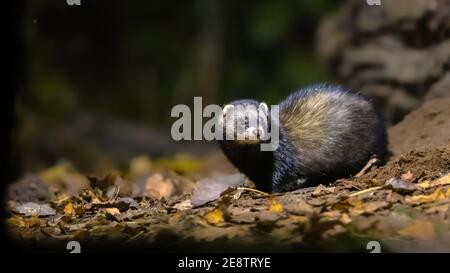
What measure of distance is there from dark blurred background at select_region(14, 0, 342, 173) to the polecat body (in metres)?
7.27

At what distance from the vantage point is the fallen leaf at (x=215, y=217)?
5.49 m

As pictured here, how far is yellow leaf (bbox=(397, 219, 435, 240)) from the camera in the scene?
15.9 feet

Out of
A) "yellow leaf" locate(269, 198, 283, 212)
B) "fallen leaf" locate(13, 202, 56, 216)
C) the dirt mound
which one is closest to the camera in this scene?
"yellow leaf" locate(269, 198, 283, 212)

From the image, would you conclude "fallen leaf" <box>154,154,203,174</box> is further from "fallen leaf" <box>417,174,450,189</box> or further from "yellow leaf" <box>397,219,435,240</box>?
"yellow leaf" <box>397,219,435,240</box>

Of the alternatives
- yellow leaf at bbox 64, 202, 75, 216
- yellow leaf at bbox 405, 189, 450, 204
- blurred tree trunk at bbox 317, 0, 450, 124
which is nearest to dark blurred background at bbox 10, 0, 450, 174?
blurred tree trunk at bbox 317, 0, 450, 124

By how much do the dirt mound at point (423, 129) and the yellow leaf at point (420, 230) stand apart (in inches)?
113

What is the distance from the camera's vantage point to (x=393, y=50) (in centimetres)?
1062

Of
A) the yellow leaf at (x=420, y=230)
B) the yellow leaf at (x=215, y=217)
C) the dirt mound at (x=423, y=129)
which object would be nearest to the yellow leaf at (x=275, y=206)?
the yellow leaf at (x=215, y=217)

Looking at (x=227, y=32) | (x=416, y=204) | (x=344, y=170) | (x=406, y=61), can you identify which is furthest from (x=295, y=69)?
(x=416, y=204)

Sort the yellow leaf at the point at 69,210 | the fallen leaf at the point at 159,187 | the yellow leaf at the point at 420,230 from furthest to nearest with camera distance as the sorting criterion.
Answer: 1. the fallen leaf at the point at 159,187
2. the yellow leaf at the point at 69,210
3. the yellow leaf at the point at 420,230

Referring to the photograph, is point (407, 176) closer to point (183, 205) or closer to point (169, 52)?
point (183, 205)

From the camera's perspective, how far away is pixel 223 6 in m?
17.0

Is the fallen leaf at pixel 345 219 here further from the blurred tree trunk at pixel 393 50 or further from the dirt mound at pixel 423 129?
the blurred tree trunk at pixel 393 50
